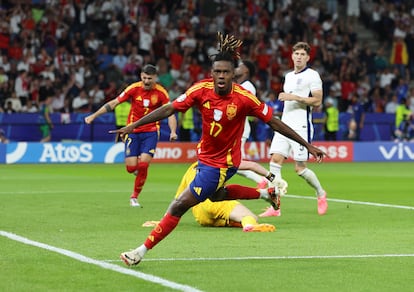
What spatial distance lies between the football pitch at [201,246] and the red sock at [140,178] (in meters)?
0.38

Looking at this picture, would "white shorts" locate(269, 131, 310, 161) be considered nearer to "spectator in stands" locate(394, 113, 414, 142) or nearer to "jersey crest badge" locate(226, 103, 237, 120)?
"jersey crest badge" locate(226, 103, 237, 120)

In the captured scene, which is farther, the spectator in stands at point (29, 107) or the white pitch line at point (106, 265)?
the spectator in stands at point (29, 107)

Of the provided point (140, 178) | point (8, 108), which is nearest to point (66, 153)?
point (8, 108)

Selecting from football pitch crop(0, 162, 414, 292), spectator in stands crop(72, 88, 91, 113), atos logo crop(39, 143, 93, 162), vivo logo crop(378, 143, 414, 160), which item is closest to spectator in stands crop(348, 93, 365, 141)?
vivo logo crop(378, 143, 414, 160)

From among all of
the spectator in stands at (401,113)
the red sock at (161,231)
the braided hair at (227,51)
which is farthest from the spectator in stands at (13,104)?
the red sock at (161,231)

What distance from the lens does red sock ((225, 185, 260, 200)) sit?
38.4ft

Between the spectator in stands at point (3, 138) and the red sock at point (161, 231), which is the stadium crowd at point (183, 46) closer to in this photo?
the spectator in stands at point (3, 138)

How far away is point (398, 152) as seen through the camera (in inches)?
1435

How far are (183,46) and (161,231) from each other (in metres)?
28.8

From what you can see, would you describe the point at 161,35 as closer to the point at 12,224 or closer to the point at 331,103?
the point at 331,103

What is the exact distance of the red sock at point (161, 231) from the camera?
9961mm

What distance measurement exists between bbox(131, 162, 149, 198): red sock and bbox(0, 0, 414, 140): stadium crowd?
16.4 metres

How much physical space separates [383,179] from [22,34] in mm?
14918

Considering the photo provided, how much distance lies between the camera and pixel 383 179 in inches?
1014
